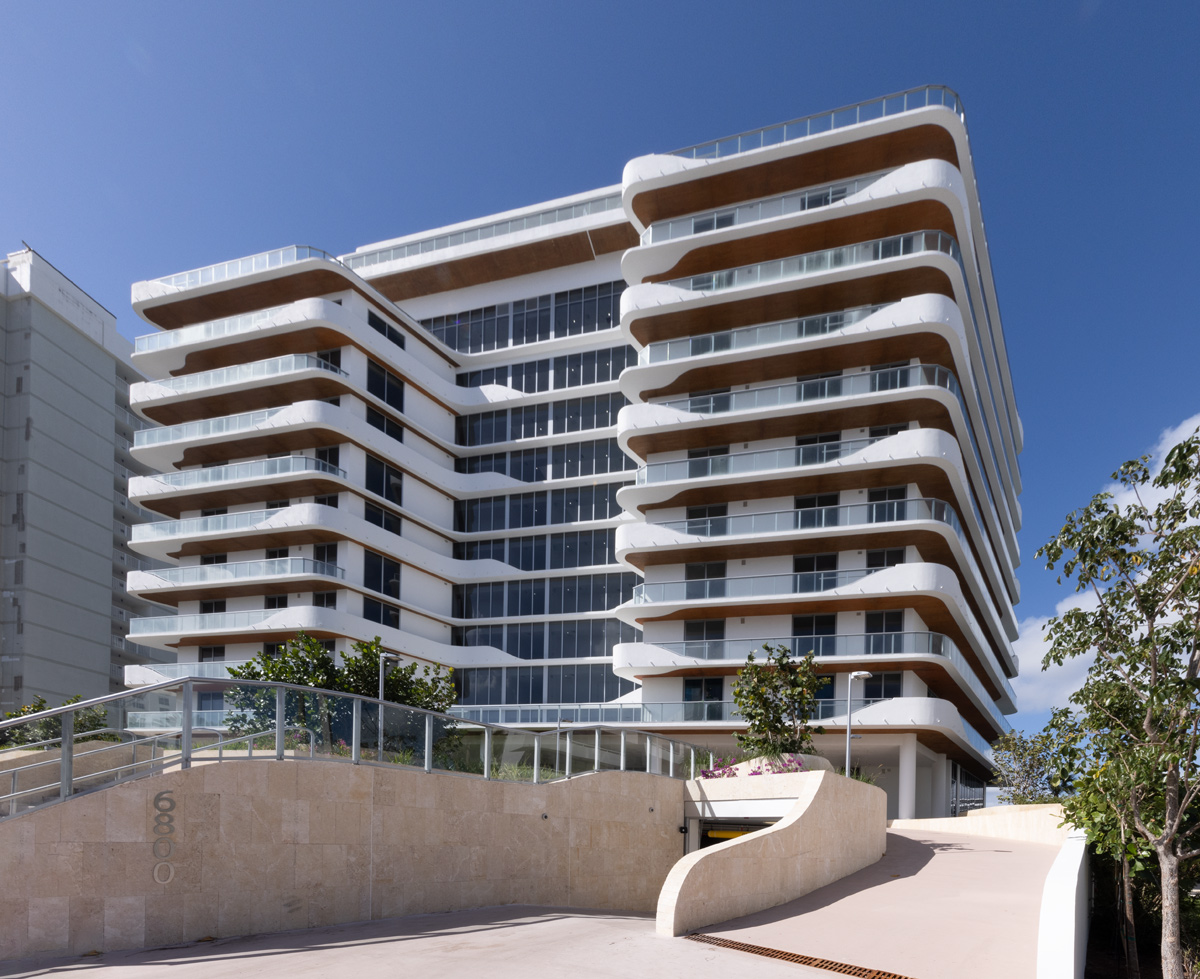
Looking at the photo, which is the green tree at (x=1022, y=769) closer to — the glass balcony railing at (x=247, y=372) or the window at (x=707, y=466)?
the window at (x=707, y=466)

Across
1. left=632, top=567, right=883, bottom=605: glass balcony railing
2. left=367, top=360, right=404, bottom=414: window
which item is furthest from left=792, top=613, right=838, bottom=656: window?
left=367, top=360, right=404, bottom=414: window

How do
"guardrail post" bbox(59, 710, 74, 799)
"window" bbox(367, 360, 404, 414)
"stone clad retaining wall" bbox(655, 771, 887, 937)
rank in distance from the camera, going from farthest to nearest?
1. "window" bbox(367, 360, 404, 414)
2. "stone clad retaining wall" bbox(655, 771, 887, 937)
3. "guardrail post" bbox(59, 710, 74, 799)

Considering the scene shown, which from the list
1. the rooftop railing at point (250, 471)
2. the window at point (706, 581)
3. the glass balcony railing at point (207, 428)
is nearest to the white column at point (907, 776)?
the window at point (706, 581)

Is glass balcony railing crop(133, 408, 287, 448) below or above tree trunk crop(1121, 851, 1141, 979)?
above

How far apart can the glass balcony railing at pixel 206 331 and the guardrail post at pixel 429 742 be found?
33.2 m

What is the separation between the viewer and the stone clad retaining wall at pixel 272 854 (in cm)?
1060

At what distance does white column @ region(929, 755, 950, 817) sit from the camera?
42.2 meters

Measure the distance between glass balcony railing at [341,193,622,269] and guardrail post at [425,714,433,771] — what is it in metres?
35.6

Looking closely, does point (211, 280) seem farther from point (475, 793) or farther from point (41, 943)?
point (41, 943)

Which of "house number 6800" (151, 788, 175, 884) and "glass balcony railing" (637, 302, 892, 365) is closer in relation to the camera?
"house number 6800" (151, 788, 175, 884)

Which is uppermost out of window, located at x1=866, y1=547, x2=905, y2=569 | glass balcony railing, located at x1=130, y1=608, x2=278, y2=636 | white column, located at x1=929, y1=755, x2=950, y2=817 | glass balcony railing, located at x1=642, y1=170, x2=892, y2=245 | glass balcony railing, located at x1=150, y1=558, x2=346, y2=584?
glass balcony railing, located at x1=642, y1=170, x2=892, y2=245

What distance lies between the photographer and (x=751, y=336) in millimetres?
38969

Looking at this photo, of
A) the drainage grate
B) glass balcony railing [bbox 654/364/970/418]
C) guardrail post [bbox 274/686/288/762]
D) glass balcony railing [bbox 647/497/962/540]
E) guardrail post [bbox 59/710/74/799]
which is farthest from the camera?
glass balcony railing [bbox 654/364/970/418]

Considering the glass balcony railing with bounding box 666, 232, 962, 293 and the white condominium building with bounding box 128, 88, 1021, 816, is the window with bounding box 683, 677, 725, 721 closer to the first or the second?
the white condominium building with bounding box 128, 88, 1021, 816
